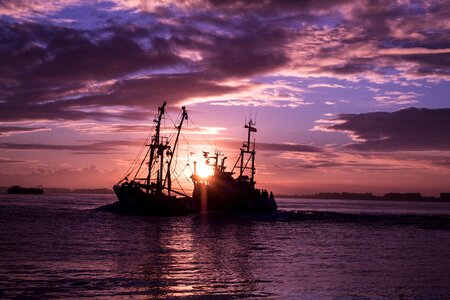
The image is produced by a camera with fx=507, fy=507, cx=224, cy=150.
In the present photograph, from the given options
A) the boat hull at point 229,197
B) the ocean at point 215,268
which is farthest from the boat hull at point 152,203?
the ocean at point 215,268

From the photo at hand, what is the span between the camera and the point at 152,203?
95.3 metres

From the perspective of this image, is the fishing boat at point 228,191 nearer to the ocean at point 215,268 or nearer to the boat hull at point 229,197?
the boat hull at point 229,197

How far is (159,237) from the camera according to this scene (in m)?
50.5

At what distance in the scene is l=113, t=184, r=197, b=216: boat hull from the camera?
9544cm

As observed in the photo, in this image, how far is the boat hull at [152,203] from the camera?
95.4 metres

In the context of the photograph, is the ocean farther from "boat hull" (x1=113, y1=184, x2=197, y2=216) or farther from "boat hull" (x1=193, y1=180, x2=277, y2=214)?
"boat hull" (x1=193, y1=180, x2=277, y2=214)

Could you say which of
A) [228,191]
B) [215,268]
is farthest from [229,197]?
[215,268]

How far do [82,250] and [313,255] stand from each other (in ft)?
56.2

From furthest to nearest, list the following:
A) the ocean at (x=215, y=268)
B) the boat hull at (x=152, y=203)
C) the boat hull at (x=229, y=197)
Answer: the boat hull at (x=229, y=197) → the boat hull at (x=152, y=203) → the ocean at (x=215, y=268)

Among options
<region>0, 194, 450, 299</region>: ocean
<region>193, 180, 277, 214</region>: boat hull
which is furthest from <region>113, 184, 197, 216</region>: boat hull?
<region>0, 194, 450, 299</region>: ocean

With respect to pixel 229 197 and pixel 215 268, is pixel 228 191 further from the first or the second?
pixel 215 268

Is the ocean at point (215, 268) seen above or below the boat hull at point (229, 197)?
below

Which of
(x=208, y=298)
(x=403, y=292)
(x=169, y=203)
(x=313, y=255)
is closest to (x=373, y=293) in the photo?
(x=403, y=292)

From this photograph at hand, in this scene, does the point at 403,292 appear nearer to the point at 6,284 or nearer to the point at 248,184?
the point at 6,284
